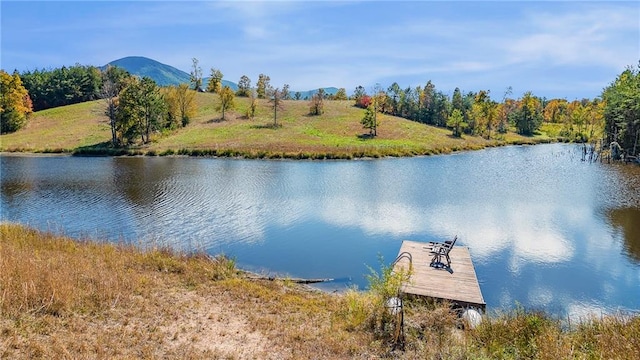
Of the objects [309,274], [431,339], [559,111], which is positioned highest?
[559,111]

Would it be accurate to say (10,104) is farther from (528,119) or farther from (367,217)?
(528,119)

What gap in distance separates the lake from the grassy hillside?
14.8m

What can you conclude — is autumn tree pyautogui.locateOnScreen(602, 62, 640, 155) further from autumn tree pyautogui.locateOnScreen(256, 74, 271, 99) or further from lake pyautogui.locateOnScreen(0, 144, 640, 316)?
autumn tree pyautogui.locateOnScreen(256, 74, 271, 99)

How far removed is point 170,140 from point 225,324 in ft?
198

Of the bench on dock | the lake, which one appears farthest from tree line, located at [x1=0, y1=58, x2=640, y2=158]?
the bench on dock

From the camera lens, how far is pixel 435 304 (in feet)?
38.3

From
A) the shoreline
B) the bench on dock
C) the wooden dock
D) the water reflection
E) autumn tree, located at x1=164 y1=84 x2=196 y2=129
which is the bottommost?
the water reflection

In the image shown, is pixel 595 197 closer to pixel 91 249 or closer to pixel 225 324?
pixel 225 324

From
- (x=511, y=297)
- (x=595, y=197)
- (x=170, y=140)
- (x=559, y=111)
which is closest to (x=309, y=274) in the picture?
(x=511, y=297)

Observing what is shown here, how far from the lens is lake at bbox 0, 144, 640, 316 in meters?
15.6

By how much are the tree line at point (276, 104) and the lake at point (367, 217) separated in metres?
18.7

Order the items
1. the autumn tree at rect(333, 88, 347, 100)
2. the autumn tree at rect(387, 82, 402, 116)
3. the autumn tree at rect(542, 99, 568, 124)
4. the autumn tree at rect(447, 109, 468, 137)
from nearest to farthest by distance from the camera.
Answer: the autumn tree at rect(447, 109, 468, 137)
the autumn tree at rect(387, 82, 402, 116)
the autumn tree at rect(333, 88, 347, 100)
the autumn tree at rect(542, 99, 568, 124)

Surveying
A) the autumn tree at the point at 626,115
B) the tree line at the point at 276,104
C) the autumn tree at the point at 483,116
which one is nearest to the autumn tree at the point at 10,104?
the tree line at the point at 276,104

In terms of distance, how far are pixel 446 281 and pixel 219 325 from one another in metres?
7.86
